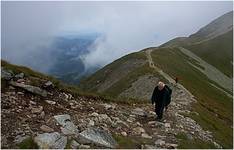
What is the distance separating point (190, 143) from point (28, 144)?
1053cm

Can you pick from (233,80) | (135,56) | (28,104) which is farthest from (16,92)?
(233,80)

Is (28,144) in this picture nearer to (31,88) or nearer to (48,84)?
(31,88)

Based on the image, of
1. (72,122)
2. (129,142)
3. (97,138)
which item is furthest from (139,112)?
(97,138)

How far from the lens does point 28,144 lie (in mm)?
19359

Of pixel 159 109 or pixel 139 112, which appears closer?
pixel 159 109

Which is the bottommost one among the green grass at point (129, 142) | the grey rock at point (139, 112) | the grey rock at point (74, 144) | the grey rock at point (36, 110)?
the green grass at point (129, 142)

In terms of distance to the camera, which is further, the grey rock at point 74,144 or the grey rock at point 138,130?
the grey rock at point 138,130

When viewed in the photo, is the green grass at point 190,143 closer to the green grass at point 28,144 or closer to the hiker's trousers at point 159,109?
the hiker's trousers at point 159,109

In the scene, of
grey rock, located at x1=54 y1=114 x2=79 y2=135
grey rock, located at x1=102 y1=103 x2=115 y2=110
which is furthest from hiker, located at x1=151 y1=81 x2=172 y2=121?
grey rock, located at x1=54 y1=114 x2=79 y2=135

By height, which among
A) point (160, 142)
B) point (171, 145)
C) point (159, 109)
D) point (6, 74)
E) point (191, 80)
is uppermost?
point (6, 74)

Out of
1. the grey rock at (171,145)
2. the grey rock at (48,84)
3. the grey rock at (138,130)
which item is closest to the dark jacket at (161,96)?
the grey rock at (138,130)

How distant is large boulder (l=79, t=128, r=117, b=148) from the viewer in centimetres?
2106

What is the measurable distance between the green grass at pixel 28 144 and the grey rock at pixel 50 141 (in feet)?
0.59

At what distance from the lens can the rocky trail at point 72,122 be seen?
20469 millimetres
